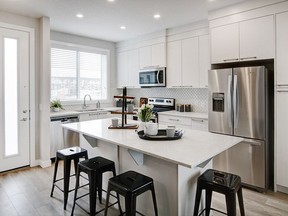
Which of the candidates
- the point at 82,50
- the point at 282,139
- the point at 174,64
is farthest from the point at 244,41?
the point at 82,50

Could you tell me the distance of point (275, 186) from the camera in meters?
3.02

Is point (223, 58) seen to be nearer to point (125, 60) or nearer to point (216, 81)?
point (216, 81)

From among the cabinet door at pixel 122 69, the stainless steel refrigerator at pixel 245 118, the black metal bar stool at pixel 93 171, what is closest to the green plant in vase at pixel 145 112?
the black metal bar stool at pixel 93 171

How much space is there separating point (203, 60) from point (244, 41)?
991mm

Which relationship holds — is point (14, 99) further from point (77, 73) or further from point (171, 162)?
point (171, 162)

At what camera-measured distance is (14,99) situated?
12.4 ft

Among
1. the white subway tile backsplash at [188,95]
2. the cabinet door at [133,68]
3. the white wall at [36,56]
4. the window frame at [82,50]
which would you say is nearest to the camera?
the white wall at [36,56]

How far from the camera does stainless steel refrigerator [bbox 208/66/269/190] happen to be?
2963 mm

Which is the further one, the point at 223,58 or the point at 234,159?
the point at 223,58

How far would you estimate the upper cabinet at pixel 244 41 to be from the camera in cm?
300

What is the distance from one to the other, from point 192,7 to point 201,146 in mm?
2527

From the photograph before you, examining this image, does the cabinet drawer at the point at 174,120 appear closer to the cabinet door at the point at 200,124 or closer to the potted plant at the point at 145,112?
the cabinet door at the point at 200,124

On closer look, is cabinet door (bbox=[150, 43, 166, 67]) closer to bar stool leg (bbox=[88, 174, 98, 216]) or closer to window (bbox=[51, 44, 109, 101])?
window (bbox=[51, 44, 109, 101])

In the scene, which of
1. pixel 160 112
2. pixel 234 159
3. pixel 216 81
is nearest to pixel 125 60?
pixel 160 112
